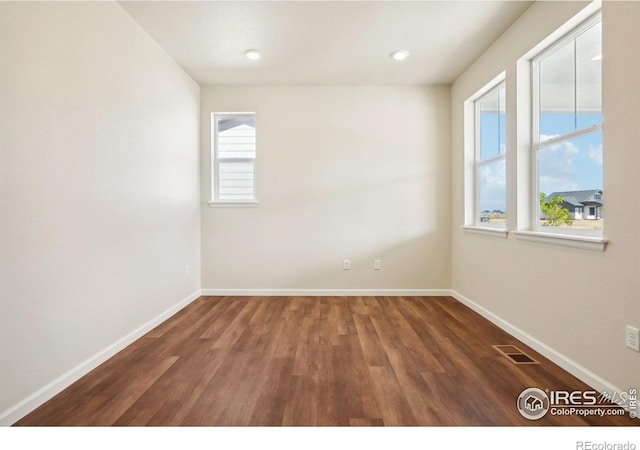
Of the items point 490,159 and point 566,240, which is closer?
point 566,240

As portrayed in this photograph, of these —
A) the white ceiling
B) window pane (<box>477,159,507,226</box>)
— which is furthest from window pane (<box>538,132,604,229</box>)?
the white ceiling

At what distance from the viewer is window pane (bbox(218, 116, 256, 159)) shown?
13.6 feet

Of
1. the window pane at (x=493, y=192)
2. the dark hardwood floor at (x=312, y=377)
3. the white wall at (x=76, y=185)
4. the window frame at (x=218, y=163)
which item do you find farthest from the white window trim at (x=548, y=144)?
the white wall at (x=76, y=185)

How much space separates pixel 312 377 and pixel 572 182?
2.24 m

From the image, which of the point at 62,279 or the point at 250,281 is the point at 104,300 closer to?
the point at 62,279

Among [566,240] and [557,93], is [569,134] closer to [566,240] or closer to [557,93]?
[557,93]

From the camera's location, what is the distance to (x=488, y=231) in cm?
310

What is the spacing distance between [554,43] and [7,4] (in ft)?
11.3

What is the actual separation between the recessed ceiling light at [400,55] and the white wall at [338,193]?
750 mm

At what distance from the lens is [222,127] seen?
4180 millimetres

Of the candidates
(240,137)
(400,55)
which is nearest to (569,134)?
(400,55)

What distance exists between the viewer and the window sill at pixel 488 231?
2.86 metres

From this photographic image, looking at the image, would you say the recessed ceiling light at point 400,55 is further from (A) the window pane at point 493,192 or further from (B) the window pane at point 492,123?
(A) the window pane at point 493,192

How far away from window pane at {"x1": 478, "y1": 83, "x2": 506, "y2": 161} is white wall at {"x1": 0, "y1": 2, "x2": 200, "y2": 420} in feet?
→ 11.1
